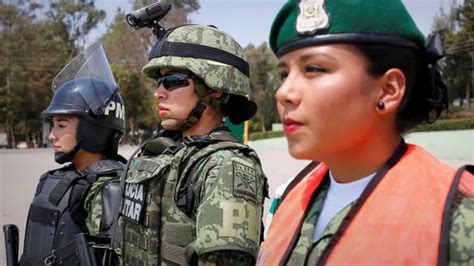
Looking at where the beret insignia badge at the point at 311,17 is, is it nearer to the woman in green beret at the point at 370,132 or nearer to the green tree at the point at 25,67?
the woman in green beret at the point at 370,132

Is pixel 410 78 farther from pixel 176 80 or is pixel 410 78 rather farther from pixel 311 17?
pixel 176 80

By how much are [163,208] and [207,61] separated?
0.75 meters

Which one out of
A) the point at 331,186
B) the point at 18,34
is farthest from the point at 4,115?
the point at 331,186

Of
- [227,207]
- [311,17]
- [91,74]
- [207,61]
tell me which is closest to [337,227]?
[311,17]

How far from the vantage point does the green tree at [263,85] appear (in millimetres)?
44031

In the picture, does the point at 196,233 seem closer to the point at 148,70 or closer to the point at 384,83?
the point at 148,70

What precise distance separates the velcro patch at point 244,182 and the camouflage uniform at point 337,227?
660 millimetres

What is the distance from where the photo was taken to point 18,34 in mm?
36406

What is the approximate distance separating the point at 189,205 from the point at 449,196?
1.27 m

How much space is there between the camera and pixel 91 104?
3.48 m

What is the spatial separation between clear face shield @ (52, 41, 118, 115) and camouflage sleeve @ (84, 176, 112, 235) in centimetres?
60

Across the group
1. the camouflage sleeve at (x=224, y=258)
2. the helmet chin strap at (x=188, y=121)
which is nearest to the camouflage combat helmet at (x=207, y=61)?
the helmet chin strap at (x=188, y=121)

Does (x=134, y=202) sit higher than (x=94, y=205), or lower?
higher

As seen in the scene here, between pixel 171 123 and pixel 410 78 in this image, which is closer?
pixel 410 78
